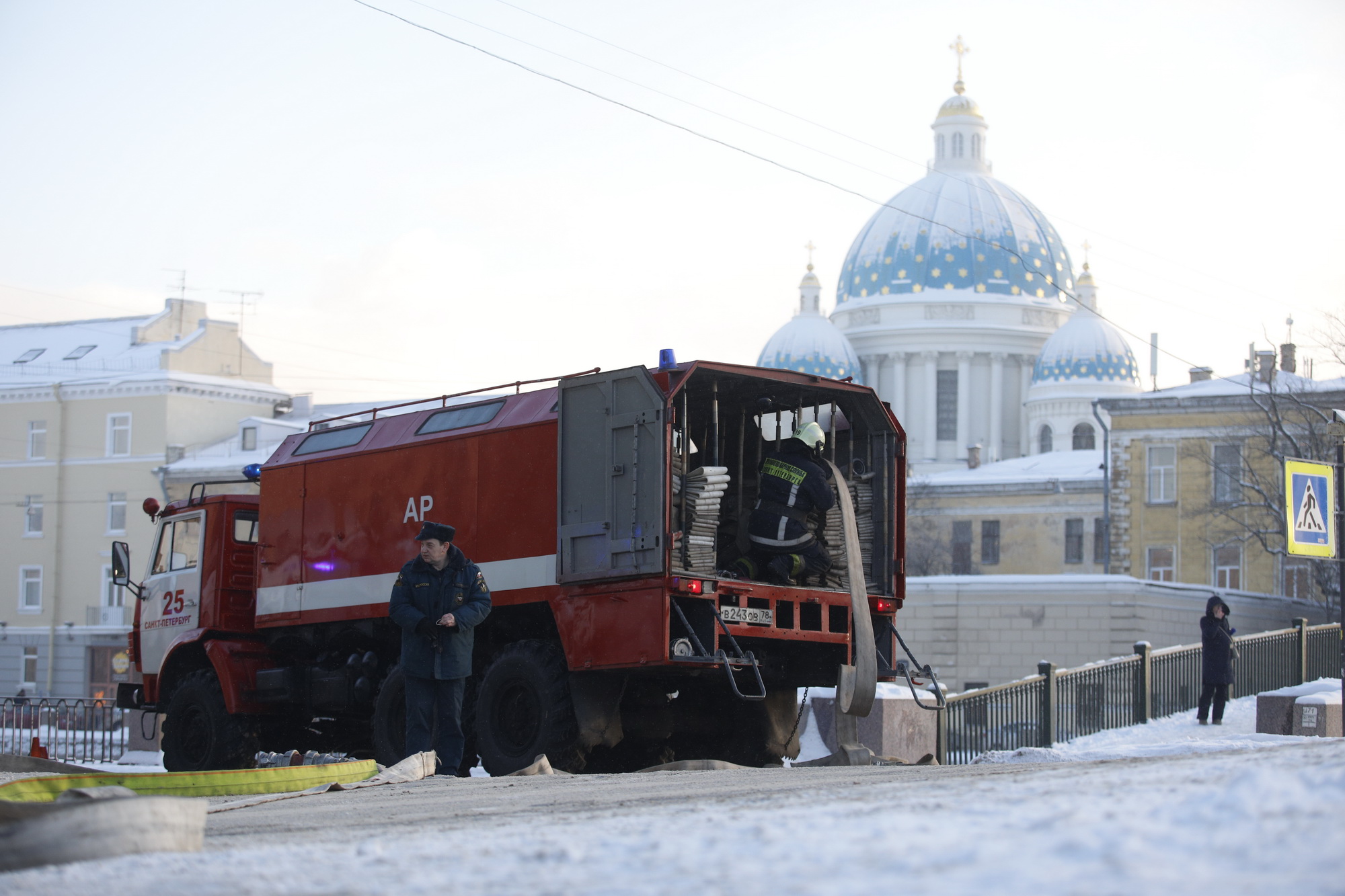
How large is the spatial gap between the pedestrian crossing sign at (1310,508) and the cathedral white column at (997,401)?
284 ft

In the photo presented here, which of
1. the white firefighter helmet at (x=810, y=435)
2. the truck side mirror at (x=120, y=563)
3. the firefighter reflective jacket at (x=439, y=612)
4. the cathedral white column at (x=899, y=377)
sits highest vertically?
the cathedral white column at (x=899, y=377)

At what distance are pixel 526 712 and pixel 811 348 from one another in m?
89.7

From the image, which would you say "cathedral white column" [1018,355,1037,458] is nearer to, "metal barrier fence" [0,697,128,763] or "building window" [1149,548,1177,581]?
"building window" [1149,548,1177,581]

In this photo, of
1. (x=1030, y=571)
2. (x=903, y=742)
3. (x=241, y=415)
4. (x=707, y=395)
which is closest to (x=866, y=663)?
(x=707, y=395)

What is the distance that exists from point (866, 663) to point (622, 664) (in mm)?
1950

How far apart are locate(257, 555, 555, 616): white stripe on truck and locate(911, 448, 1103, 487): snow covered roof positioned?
178 feet

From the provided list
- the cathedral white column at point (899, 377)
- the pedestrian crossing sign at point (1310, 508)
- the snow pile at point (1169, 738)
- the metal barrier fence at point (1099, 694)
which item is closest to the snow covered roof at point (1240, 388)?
the metal barrier fence at point (1099, 694)

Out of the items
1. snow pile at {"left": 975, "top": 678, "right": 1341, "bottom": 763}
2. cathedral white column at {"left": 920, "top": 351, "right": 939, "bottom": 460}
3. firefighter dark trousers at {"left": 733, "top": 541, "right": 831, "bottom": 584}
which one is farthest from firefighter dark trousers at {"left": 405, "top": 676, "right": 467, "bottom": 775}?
cathedral white column at {"left": 920, "top": 351, "right": 939, "bottom": 460}

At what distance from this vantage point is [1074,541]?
225ft

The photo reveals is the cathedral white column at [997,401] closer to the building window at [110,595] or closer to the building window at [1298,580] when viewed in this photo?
the building window at [1298,580]

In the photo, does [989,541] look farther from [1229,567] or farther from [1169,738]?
[1169,738]

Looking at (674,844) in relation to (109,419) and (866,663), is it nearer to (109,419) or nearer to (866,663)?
(866,663)

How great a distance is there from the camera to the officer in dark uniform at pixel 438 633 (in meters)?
12.1

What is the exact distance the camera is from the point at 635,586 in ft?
40.4
